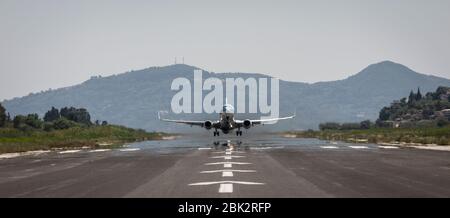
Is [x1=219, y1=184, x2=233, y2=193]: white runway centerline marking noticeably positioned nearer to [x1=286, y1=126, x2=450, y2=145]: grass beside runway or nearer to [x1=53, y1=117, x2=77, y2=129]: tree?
[x1=286, y1=126, x2=450, y2=145]: grass beside runway

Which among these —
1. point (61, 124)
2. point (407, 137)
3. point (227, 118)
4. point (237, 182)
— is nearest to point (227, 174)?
point (237, 182)

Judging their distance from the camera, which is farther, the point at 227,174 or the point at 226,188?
the point at 227,174

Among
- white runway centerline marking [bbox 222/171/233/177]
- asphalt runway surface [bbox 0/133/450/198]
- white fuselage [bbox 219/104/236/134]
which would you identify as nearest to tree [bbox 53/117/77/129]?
white fuselage [bbox 219/104/236/134]

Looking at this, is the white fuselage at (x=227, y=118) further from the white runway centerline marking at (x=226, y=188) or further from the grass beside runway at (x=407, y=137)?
the white runway centerline marking at (x=226, y=188)

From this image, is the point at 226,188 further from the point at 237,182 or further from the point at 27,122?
the point at 27,122

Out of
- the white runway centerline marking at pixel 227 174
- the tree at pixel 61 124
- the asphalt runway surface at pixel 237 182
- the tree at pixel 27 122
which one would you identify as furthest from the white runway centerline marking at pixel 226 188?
the tree at pixel 61 124

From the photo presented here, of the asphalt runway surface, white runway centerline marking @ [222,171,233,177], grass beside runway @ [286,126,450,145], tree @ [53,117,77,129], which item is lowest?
the asphalt runway surface

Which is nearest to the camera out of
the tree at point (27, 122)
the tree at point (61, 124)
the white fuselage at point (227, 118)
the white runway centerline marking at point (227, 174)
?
the white runway centerline marking at point (227, 174)

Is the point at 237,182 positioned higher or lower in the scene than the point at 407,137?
lower
